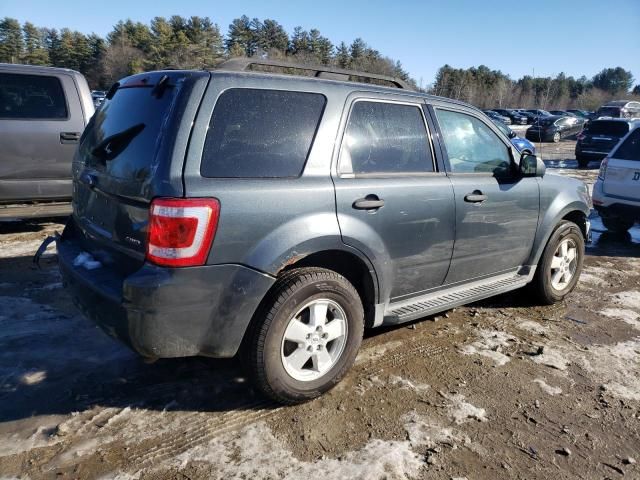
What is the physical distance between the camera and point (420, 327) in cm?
423

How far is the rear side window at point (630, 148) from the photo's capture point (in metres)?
7.38

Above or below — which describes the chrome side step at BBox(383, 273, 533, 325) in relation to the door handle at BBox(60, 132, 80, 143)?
below

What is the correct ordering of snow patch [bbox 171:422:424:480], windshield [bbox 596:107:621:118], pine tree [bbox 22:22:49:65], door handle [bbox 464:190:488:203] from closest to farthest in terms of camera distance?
snow patch [bbox 171:422:424:480]
door handle [bbox 464:190:488:203]
windshield [bbox 596:107:621:118]
pine tree [bbox 22:22:49:65]

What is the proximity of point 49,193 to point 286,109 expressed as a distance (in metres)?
4.38

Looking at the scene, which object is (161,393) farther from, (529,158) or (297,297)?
(529,158)

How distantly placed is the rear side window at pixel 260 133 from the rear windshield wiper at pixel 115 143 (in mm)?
474

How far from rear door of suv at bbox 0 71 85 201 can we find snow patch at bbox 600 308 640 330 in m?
5.97

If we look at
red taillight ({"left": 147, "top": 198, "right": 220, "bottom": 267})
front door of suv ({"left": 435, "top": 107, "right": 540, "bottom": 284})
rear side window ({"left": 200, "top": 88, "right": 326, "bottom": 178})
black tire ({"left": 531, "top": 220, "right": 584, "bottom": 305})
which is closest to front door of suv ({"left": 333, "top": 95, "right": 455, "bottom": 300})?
front door of suv ({"left": 435, "top": 107, "right": 540, "bottom": 284})

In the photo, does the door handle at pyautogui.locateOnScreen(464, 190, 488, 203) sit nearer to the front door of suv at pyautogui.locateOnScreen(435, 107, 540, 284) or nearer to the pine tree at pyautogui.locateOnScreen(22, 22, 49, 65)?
the front door of suv at pyautogui.locateOnScreen(435, 107, 540, 284)

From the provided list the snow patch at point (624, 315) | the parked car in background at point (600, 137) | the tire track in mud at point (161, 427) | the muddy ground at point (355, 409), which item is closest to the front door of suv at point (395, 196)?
the muddy ground at point (355, 409)

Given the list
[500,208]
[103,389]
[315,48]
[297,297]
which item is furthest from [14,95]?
[315,48]

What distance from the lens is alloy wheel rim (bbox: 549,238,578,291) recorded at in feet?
15.6

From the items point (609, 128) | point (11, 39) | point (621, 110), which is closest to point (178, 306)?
Answer: point (609, 128)

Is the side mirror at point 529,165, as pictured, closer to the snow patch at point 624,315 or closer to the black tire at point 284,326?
the snow patch at point 624,315
